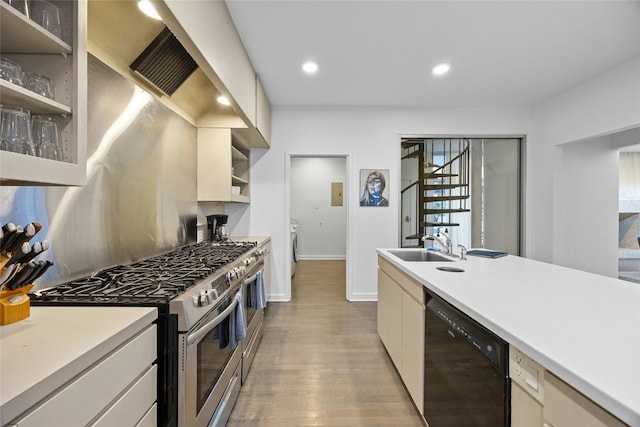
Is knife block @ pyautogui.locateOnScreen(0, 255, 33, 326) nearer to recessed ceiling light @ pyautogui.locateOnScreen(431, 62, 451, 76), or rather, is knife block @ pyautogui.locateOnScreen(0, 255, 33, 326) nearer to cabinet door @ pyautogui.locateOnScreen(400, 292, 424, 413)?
cabinet door @ pyautogui.locateOnScreen(400, 292, 424, 413)

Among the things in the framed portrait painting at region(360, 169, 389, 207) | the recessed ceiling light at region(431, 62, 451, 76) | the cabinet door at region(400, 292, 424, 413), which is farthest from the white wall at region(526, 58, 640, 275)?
the cabinet door at region(400, 292, 424, 413)

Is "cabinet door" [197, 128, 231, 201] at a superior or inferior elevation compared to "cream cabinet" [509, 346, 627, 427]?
superior

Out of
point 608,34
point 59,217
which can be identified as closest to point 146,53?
point 59,217

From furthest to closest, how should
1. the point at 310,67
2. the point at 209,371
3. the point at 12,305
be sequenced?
the point at 310,67
the point at 209,371
the point at 12,305

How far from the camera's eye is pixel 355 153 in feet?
11.9

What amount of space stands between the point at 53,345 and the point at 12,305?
0.27 meters

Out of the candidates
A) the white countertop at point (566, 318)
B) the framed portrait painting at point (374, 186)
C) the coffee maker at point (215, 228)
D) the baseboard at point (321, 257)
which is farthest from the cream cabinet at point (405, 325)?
the baseboard at point (321, 257)

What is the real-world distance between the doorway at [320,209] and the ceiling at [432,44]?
122 inches

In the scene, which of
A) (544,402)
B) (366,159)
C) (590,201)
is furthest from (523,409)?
(590,201)

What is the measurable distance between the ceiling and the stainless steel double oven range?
184 centimetres

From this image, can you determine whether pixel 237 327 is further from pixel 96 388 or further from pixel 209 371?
pixel 96 388

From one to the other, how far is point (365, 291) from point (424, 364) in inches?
87.9

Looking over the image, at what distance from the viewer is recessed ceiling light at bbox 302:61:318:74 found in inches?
101

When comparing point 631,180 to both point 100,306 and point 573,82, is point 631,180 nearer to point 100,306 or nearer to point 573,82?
point 573,82
